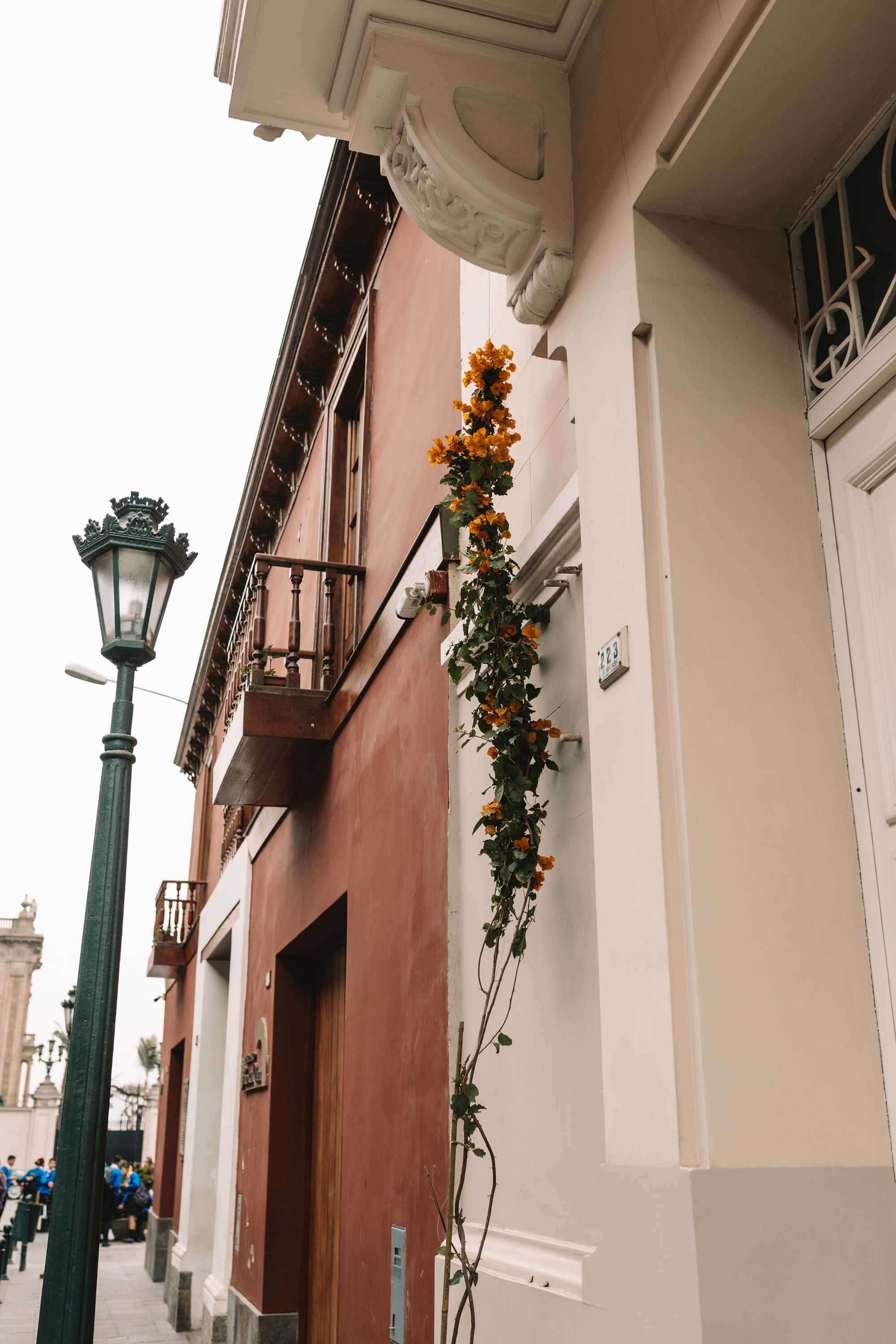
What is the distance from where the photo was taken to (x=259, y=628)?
7.93 meters

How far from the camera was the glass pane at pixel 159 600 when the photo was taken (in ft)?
18.5

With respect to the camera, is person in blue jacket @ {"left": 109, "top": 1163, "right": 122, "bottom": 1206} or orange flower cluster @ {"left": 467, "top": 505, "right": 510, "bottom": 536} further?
person in blue jacket @ {"left": 109, "top": 1163, "right": 122, "bottom": 1206}

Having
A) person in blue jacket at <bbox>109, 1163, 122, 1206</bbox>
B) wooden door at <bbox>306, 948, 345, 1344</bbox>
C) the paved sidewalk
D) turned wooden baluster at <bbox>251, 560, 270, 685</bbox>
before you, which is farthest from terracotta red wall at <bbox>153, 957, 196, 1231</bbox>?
turned wooden baluster at <bbox>251, 560, 270, 685</bbox>

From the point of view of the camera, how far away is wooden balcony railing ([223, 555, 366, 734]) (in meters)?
7.19

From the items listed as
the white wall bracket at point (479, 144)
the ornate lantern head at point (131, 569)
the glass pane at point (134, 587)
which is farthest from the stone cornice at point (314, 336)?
the white wall bracket at point (479, 144)

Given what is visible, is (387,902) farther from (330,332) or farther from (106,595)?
(330,332)

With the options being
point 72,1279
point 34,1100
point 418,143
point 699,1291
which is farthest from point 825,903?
point 34,1100

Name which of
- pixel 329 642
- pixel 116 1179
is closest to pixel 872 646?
pixel 329 642

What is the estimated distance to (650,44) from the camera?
306cm

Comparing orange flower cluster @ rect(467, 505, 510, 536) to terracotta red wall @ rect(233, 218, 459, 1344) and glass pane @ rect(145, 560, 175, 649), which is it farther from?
glass pane @ rect(145, 560, 175, 649)

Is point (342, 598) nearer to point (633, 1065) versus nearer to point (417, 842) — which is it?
point (417, 842)

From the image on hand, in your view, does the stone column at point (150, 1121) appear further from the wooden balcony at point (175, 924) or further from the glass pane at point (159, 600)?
the glass pane at point (159, 600)

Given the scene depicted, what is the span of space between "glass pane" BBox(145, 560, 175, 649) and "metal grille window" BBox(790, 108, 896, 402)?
3544 millimetres

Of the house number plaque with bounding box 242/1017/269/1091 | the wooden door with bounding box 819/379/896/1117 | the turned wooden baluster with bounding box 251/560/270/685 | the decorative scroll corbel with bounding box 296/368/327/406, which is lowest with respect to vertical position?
the house number plaque with bounding box 242/1017/269/1091
